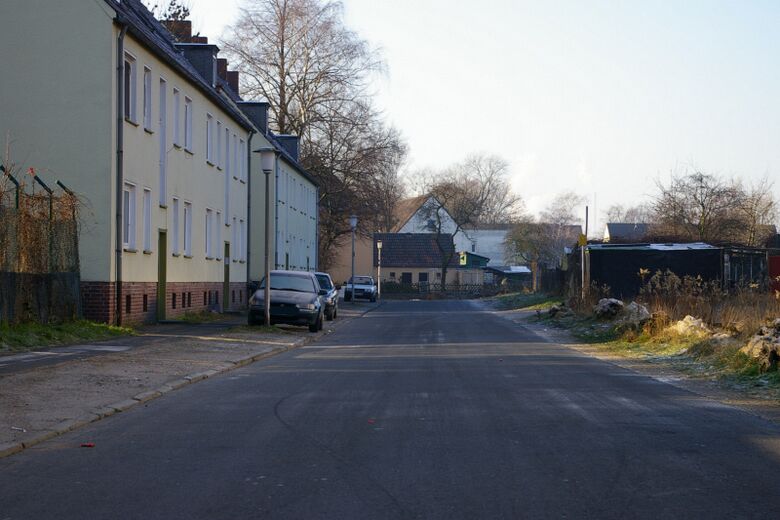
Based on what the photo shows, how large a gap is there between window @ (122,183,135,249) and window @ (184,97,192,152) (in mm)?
5888

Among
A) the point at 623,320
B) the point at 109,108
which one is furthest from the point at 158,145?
the point at 623,320

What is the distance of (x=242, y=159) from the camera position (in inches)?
1596

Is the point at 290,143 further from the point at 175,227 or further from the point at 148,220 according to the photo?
the point at 148,220

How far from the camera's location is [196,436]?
881 centimetres

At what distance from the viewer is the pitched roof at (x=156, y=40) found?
76.5ft

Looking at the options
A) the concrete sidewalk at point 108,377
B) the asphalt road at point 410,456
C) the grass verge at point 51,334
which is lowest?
the asphalt road at point 410,456

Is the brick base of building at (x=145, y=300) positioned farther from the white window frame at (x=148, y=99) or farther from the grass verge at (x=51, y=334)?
the white window frame at (x=148, y=99)

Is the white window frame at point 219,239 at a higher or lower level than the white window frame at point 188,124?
lower

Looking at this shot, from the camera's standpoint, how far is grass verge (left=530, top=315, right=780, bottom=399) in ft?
43.4

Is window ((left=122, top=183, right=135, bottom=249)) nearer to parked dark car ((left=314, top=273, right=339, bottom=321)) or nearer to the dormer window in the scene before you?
the dormer window

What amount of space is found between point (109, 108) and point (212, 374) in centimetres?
1041

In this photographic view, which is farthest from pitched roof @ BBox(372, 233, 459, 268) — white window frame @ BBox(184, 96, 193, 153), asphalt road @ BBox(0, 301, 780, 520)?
asphalt road @ BBox(0, 301, 780, 520)

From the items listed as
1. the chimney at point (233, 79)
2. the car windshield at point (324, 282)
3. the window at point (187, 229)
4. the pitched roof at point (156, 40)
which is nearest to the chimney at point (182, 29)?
the chimney at point (233, 79)

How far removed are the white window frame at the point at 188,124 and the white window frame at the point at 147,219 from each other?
15.1ft
